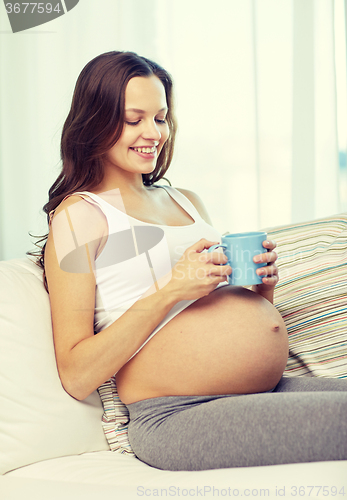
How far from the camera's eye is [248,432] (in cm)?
72

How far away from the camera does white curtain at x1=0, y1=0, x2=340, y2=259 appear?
165 cm

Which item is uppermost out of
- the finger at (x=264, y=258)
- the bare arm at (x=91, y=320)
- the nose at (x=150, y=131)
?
the nose at (x=150, y=131)

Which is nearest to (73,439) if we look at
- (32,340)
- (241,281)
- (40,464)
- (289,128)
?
(40,464)

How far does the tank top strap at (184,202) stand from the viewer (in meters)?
1.18

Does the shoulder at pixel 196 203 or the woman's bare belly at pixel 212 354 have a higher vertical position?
the shoulder at pixel 196 203

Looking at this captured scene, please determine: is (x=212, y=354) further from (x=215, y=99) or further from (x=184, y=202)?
(x=215, y=99)

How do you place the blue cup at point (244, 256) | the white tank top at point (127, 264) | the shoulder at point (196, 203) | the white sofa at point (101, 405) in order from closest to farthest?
the white sofa at point (101, 405)
the blue cup at point (244, 256)
the white tank top at point (127, 264)
the shoulder at point (196, 203)

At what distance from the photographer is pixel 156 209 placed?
114cm

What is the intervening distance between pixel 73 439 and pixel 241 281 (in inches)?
19.0

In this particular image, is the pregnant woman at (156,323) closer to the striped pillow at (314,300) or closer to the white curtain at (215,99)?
the striped pillow at (314,300)

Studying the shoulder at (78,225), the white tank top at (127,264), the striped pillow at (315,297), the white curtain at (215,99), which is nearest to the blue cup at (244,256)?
the white tank top at (127,264)

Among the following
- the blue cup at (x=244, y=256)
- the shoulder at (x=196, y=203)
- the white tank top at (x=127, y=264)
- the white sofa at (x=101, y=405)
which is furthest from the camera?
the shoulder at (x=196, y=203)

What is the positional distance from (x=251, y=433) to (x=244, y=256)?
318 millimetres

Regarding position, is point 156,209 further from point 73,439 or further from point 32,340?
point 73,439
